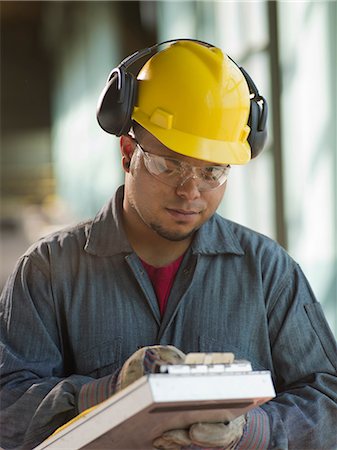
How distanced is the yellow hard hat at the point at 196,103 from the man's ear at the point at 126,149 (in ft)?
0.26

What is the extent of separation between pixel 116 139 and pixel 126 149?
1109cm

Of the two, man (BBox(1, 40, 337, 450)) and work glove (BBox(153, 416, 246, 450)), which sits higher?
man (BBox(1, 40, 337, 450))

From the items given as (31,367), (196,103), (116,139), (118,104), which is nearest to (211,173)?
(196,103)

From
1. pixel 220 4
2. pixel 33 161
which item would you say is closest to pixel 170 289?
pixel 220 4

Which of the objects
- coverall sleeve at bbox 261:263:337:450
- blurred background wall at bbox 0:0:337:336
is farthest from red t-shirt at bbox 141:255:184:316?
blurred background wall at bbox 0:0:337:336

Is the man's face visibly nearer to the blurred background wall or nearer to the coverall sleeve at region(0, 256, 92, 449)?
the coverall sleeve at region(0, 256, 92, 449)

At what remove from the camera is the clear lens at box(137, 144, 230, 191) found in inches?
99.4

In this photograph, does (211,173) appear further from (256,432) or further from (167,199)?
(256,432)

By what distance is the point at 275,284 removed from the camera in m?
2.69

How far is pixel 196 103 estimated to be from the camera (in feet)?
8.34

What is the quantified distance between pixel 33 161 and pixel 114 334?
2147 centimetres

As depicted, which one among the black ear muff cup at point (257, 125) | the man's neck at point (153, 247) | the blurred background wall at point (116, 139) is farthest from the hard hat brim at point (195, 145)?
the blurred background wall at point (116, 139)

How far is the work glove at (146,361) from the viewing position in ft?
6.91

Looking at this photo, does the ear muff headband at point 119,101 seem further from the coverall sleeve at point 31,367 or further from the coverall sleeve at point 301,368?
the coverall sleeve at point 301,368
